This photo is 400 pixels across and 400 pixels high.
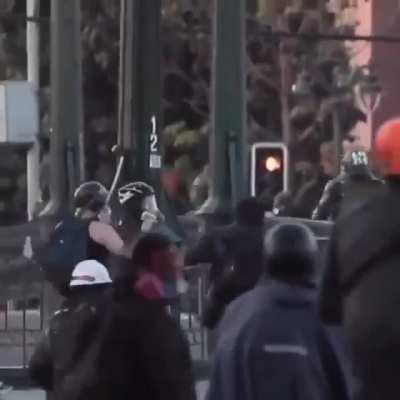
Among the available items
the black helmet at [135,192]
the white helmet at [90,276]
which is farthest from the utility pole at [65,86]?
the white helmet at [90,276]

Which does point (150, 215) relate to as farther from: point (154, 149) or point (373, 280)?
point (373, 280)

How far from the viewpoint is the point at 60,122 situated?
22469 mm

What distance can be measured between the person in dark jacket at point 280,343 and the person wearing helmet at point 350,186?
1.03 feet

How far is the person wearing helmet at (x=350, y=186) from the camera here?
25.0 ft

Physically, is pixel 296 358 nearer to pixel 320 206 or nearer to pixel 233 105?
pixel 320 206

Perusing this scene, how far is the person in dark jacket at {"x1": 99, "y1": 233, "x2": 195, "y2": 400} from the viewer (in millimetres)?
8055

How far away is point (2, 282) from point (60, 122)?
17.7 ft

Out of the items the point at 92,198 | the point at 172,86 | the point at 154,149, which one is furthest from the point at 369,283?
the point at 172,86

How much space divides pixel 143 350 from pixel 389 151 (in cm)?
163

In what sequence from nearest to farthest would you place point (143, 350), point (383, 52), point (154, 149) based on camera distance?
point (143, 350)
point (154, 149)
point (383, 52)

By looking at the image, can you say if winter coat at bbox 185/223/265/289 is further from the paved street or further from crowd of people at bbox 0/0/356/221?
crowd of people at bbox 0/0/356/221

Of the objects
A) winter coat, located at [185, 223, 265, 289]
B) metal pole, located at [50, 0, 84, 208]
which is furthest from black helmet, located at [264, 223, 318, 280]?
metal pole, located at [50, 0, 84, 208]

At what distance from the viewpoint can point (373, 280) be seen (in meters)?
6.73

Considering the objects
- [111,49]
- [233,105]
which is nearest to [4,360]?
[233,105]
